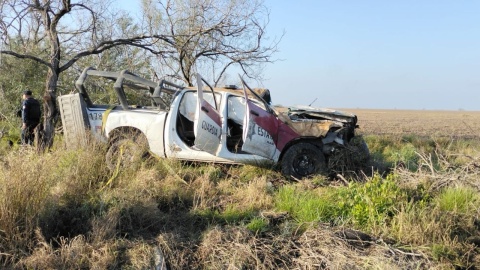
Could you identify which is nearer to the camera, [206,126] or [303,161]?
[206,126]

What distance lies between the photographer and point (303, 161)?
8375 millimetres

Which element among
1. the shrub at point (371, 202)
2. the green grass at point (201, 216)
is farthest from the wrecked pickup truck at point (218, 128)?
the shrub at point (371, 202)

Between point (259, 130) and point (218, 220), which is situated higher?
point (259, 130)

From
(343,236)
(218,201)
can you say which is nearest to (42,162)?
(218,201)

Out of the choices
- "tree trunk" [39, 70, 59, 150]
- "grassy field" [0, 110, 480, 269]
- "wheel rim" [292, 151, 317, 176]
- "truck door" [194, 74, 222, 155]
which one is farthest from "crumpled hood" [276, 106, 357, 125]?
"tree trunk" [39, 70, 59, 150]

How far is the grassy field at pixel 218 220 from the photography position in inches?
180

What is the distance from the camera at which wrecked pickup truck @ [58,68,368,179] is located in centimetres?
796

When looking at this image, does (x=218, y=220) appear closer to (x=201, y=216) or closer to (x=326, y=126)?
(x=201, y=216)

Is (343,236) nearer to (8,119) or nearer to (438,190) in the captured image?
(438,190)

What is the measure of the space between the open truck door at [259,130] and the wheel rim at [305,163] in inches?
16.2

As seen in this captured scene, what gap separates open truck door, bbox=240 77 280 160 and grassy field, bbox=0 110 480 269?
1078mm

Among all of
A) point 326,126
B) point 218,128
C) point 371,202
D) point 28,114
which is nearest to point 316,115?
point 326,126

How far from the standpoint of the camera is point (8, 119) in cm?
1382

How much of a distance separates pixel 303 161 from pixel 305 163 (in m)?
0.06
